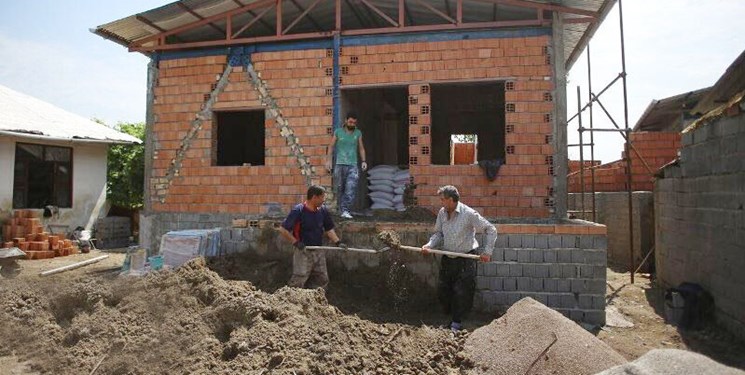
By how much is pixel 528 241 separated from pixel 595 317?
3.68 ft

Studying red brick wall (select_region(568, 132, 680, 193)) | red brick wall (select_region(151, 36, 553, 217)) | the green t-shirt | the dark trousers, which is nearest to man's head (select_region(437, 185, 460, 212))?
the dark trousers

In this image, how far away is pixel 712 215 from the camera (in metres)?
5.65

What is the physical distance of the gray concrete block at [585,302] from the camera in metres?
5.43

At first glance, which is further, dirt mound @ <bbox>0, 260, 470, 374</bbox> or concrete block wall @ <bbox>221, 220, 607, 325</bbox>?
concrete block wall @ <bbox>221, 220, 607, 325</bbox>

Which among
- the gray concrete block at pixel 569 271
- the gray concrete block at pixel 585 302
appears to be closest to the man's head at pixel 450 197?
the gray concrete block at pixel 569 271

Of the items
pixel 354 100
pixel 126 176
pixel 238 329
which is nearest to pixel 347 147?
pixel 354 100

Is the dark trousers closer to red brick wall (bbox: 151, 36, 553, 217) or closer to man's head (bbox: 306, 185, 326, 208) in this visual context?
man's head (bbox: 306, 185, 326, 208)

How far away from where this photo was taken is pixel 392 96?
37.6ft

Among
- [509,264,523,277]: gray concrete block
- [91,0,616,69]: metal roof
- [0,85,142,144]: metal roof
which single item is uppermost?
[91,0,616,69]: metal roof

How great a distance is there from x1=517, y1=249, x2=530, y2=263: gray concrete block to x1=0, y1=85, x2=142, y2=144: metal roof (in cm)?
1119

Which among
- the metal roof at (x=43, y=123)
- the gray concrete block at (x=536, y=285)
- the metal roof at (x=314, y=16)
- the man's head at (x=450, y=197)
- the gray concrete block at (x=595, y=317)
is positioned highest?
→ the metal roof at (x=314, y=16)

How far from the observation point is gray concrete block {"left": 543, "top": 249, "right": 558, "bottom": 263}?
5512 millimetres

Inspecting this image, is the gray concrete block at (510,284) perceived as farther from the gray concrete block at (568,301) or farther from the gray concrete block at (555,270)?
the gray concrete block at (568,301)

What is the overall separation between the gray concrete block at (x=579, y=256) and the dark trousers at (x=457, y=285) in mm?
1227
